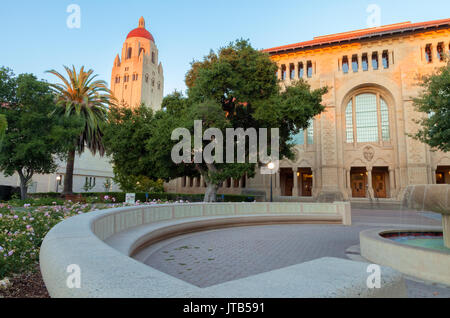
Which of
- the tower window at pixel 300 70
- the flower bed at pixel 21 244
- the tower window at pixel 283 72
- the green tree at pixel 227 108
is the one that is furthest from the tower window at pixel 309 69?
the flower bed at pixel 21 244

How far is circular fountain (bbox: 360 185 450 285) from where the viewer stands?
4906mm

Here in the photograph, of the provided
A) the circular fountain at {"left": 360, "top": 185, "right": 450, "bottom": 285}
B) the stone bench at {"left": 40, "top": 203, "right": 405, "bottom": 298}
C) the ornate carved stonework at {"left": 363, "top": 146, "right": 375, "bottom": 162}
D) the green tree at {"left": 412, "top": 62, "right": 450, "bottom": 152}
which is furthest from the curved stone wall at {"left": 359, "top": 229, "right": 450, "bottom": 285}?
the ornate carved stonework at {"left": 363, "top": 146, "right": 375, "bottom": 162}

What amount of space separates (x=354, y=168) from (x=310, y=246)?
33.3m

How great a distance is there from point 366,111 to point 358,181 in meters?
9.74

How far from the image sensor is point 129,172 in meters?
21.9

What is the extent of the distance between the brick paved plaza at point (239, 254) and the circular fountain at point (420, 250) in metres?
0.29

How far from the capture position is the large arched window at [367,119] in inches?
1350

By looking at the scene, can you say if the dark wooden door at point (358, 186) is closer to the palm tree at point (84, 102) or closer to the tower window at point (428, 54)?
the tower window at point (428, 54)

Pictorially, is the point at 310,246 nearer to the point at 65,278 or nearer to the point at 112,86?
the point at 65,278

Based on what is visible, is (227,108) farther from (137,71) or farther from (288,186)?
(137,71)

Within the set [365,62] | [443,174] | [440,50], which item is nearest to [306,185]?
[443,174]

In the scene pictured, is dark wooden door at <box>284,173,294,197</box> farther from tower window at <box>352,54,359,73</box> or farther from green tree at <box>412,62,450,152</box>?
green tree at <box>412,62,450,152</box>

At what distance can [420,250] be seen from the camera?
5.13 meters
